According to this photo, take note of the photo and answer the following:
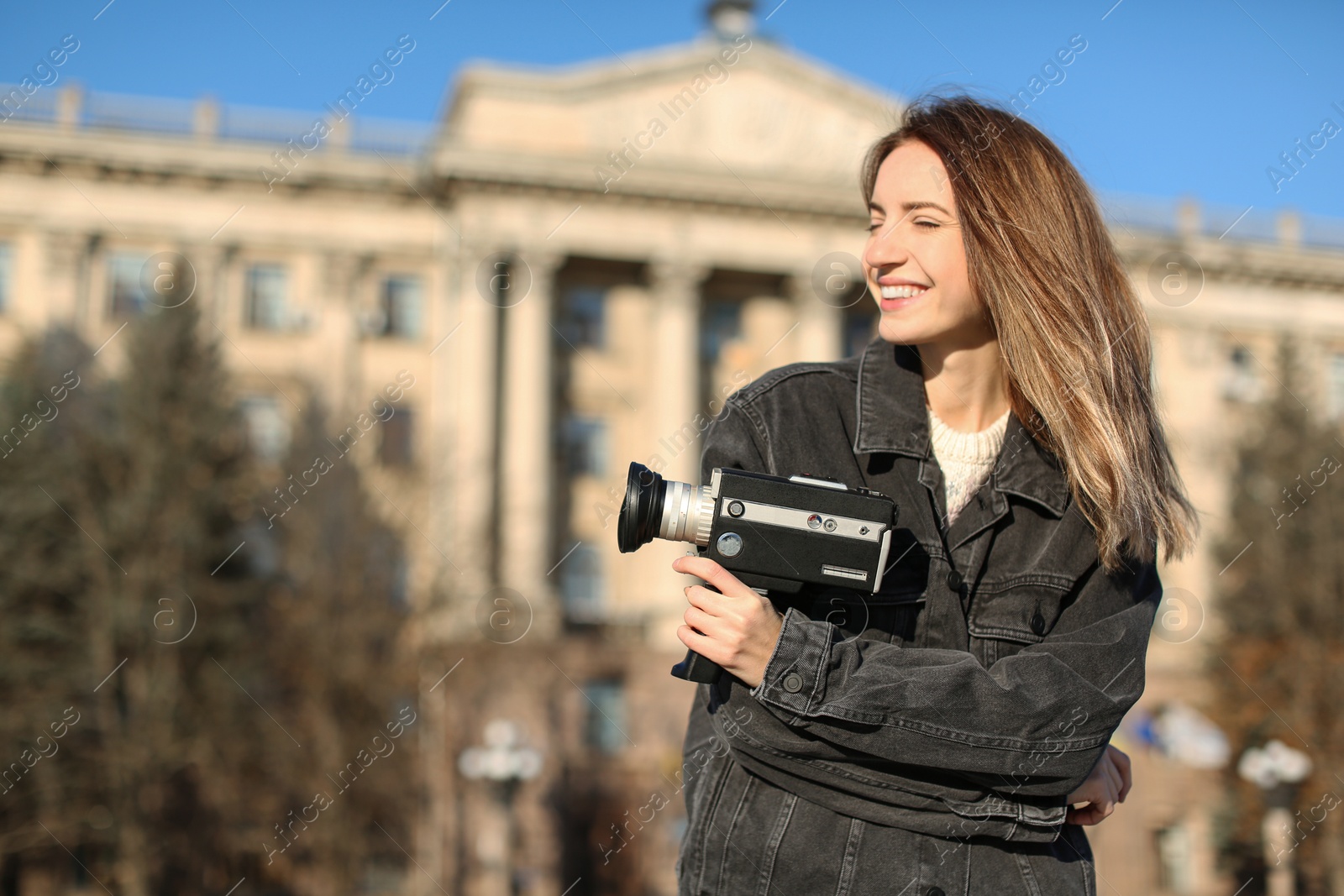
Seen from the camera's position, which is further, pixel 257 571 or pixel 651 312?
pixel 651 312

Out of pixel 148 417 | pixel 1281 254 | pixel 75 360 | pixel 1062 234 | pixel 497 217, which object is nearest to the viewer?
pixel 1062 234

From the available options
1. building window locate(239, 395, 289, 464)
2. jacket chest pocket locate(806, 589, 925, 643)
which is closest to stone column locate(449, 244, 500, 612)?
building window locate(239, 395, 289, 464)

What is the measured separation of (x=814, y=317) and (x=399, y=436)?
13.0 meters

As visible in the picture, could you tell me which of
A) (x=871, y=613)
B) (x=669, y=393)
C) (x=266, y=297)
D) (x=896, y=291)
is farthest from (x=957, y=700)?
(x=266, y=297)

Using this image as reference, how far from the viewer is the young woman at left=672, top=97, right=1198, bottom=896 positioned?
2277mm

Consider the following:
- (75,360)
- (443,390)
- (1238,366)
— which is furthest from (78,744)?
(1238,366)

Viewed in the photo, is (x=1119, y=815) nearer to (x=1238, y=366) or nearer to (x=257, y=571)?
(x=257, y=571)

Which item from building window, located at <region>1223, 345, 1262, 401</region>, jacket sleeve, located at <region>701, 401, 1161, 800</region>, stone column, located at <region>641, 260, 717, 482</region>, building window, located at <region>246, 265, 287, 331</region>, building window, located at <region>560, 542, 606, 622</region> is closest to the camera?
jacket sleeve, located at <region>701, 401, 1161, 800</region>

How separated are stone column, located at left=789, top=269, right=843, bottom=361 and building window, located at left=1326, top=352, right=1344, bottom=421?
714 inches

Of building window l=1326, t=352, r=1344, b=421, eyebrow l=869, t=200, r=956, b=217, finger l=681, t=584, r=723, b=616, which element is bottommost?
finger l=681, t=584, r=723, b=616

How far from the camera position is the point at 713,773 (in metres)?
2.51

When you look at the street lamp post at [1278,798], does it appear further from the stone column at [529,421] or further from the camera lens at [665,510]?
the camera lens at [665,510]

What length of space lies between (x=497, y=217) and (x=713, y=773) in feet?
122

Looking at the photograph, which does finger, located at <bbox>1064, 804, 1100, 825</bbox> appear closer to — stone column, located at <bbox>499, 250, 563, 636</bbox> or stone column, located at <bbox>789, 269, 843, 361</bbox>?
stone column, located at <bbox>499, 250, 563, 636</bbox>
